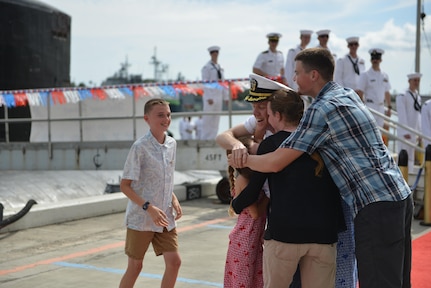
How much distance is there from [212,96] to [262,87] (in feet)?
32.8

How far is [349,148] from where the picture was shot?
3.34 metres

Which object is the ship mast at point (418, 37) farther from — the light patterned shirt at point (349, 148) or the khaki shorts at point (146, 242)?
the light patterned shirt at point (349, 148)

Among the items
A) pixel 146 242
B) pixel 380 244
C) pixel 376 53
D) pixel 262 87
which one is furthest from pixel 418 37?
pixel 380 244

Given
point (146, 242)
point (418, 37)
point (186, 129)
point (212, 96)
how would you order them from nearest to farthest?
1. point (146, 242)
2. point (212, 96)
3. point (418, 37)
4. point (186, 129)

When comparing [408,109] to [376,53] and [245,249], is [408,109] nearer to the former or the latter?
[376,53]

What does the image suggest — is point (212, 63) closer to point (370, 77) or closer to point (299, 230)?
point (370, 77)

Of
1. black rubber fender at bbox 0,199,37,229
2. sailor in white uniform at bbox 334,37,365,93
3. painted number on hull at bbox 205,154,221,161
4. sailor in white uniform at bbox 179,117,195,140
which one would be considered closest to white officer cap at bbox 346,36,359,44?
sailor in white uniform at bbox 334,37,365,93

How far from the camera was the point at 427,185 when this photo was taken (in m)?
9.55

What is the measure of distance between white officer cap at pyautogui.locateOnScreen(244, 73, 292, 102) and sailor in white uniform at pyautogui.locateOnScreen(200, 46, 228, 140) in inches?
357

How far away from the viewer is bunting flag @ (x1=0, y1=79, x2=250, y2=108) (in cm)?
1303

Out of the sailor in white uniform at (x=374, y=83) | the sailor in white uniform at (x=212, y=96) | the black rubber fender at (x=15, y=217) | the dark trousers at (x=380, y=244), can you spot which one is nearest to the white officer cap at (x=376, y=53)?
the sailor in white uniform at (x=374, y=83)

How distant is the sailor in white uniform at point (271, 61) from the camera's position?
Answer: 13.1 meters

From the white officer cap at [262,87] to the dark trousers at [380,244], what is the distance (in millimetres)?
842

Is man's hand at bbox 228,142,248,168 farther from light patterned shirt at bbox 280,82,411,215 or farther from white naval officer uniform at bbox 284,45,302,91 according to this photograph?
white naval officer uniform at bbox 284,45,302,91
